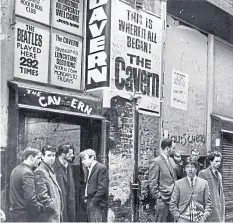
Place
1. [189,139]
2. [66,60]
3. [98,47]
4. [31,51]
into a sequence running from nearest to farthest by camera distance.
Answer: [31,51], [66,60], [98,47], [189,139]

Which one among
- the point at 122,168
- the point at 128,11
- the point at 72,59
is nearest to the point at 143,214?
the point at 122,168

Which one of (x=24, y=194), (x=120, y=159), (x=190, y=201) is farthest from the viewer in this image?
(x=120, y=159)

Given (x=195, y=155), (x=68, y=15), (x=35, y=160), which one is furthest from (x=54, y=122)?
(x=195, y=155)

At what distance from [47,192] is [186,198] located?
7.30 ft

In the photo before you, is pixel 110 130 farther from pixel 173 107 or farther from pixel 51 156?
pixel 173 107

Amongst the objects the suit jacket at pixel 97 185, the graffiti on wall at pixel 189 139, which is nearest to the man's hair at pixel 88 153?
the suit jacket at pixel 97 185

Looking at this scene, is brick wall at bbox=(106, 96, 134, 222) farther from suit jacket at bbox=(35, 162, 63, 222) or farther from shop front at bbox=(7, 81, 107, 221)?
suit jacket at bbox=(35, 162, 63, 222)

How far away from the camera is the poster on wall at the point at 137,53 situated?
8613mm

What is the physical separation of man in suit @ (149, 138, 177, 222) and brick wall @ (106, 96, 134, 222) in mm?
606

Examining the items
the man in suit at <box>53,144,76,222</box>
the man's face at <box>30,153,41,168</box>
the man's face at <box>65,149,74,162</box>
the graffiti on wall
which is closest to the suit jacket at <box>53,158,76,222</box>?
the man in suit at <box>53,144,76,222</box>

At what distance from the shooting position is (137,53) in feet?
29.9

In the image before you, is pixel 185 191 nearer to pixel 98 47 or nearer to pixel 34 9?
pixel 98 47

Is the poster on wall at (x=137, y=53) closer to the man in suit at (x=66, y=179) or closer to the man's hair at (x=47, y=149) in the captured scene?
the man in suit at (x=66, y=179)

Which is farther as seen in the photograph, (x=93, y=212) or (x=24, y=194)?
(x=93, y=212)
